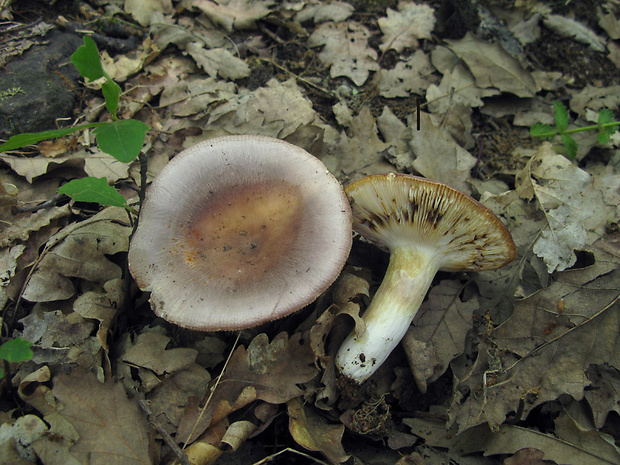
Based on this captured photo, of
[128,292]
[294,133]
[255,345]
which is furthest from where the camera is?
[294,133]

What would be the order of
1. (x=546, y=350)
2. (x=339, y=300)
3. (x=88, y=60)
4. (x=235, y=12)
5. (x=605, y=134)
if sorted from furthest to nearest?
(x=235, y=12) → (x=605, y=134) → (x=339, y=300) → (x=546, y=350) → (x=88, y=60)

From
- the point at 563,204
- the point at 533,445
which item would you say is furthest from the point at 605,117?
the point at 533,445

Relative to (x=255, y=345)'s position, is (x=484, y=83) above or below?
above

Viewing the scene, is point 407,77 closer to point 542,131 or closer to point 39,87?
point 542,131

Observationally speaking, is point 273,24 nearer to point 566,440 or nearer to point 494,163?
point 494,163

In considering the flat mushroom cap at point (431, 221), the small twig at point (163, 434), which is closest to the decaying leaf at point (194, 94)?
the flat mushroom cap at point (431, 221)

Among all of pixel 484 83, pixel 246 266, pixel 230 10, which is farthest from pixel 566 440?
pixel 230 10

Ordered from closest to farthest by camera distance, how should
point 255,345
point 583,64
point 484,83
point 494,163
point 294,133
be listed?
point 255,345 < point 294,133 < point 494,163 < point 484,83 < point 583,64

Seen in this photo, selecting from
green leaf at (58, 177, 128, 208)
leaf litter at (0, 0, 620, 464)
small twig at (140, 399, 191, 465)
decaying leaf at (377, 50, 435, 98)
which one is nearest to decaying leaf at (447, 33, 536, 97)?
leaf litter at (0, 0, 620, 464)
